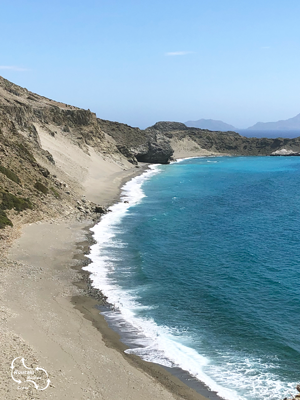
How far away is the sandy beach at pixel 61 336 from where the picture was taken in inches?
689

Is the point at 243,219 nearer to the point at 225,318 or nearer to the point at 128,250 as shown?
the point at 128,250

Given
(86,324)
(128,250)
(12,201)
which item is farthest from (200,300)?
(12,201)

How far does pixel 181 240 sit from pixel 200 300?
13794 millimetres

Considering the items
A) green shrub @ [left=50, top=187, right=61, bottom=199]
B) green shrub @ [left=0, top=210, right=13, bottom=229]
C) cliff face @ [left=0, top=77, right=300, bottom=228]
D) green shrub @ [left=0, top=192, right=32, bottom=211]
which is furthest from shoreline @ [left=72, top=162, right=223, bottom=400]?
green shrub @ [left=50, top=187, right=61, bottom=199]

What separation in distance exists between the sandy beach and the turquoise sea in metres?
1.40

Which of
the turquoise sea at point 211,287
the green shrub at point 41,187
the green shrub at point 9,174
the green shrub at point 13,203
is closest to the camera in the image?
the turquoise sea at point 211,287

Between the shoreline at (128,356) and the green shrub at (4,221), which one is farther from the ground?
the green shrub at (4,221)

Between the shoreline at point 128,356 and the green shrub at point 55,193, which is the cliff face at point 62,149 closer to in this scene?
the green shrub at point 55,193

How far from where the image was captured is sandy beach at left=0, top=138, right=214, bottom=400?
17500 millimetres

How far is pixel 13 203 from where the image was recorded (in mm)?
41781

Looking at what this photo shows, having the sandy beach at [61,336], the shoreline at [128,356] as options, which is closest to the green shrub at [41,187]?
the sandy beach at [61,336]

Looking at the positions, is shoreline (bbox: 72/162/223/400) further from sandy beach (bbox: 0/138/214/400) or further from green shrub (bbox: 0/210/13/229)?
green shrub (bbox: 0/210/13/229)

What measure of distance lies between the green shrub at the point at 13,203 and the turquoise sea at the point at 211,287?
8.05 m

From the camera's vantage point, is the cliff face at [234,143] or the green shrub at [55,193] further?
the cliff face at [234,143]
